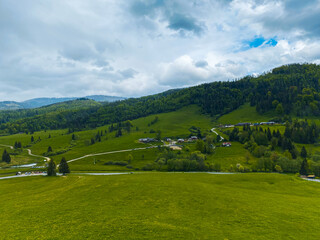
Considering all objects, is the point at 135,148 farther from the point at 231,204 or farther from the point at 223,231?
the point at 223,231

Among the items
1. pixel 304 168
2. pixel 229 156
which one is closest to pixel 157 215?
pixel 304 168

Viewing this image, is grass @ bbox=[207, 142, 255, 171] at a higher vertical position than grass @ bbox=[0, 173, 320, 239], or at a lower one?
lower

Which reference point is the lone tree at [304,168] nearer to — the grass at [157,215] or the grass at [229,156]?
the grass at [229,156]

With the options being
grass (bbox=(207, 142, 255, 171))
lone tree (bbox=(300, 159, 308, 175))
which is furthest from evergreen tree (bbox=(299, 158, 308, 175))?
grass (bbox=(207, 142, 255, 171))

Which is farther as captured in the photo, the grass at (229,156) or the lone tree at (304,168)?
the grass at (229,156)

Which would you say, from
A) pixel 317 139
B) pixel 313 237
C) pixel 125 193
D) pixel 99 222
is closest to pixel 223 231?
pixel 313 237

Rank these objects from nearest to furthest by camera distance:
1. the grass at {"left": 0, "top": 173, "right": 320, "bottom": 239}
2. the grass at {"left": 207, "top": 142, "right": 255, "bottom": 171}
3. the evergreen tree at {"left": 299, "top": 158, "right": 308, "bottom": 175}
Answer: the grass at {"left": 0, "top": 173, "right": 320, "bottom": 239}, the evergreen tree at {"left": 299, "top": 158, "right": 308, "bottom": 175}, the grass at {"left": 207, "top": 142, "right": 255, "bottom": 171}

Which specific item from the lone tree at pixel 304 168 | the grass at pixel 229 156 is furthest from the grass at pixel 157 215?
the grass at pixel 229 156

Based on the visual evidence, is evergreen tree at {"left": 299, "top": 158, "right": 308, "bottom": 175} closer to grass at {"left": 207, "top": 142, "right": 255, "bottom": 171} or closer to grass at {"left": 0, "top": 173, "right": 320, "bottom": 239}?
grass at {"left": 207, "top": 142, "right": 255, "bottom": 171}

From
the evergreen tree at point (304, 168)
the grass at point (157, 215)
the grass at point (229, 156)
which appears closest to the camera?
the grass at point (157, 215)

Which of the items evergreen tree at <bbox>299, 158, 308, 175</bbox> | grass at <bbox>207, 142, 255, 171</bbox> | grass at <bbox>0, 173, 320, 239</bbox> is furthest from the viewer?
grass at <bbox>207, 142, 255, 171</bbox>

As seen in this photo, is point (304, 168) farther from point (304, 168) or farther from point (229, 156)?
point (229, 156)
